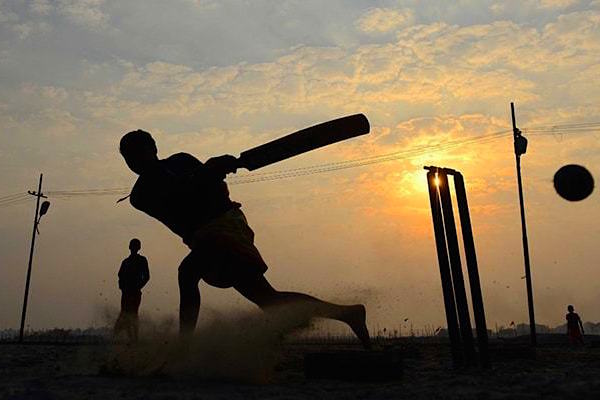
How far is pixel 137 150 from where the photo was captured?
578 cm

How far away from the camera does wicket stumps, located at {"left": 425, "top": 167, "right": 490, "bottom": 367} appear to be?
255 inches

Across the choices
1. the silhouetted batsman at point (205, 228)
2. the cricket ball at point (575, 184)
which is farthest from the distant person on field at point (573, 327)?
the silhouetted batsman at point (205, 228)

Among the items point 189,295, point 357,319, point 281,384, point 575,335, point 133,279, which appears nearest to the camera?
point 281,384

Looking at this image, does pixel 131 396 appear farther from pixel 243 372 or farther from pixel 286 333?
pixel 286 333

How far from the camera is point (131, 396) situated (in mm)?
4223

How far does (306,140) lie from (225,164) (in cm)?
74

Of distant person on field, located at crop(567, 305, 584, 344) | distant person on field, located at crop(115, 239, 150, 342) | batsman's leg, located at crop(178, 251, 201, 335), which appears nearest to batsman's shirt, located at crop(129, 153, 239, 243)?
batsman's leg, located at crop(178, 251, 201, 335)

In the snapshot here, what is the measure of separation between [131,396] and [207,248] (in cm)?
157

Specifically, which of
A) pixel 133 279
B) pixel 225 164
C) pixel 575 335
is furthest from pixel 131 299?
pixel 575 335

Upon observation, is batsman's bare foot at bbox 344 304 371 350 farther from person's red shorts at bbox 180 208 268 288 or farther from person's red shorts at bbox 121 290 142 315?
person's red shorts at bbox 121 290 142 315

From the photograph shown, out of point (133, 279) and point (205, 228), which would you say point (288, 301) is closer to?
point (205, 228)

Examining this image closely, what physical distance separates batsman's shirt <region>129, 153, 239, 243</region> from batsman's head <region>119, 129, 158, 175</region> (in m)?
Result: 0.09

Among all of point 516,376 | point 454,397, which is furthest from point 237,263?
point 516,376

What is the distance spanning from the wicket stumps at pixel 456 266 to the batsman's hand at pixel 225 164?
2.28 meters
